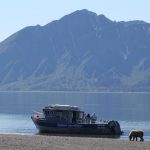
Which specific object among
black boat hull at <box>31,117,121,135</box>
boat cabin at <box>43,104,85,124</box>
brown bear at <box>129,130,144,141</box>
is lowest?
brown bear at <box>129,130,144,141</box>

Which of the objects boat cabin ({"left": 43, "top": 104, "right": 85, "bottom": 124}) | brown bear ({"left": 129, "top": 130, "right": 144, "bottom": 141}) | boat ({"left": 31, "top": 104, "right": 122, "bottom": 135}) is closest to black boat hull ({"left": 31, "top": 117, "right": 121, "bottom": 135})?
boat ({"left": 31, "top": 104, "right": 122, "bottom": 135})

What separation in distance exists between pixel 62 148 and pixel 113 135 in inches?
1462

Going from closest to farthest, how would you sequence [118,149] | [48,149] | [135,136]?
[48,149] → [118,149] → [135,136]

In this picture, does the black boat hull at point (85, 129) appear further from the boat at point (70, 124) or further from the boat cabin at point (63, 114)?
the boat cabin at point (63, 114)

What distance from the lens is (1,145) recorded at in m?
41.8

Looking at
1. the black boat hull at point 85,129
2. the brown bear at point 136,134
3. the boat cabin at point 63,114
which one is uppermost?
the boat cabin at point 63,114

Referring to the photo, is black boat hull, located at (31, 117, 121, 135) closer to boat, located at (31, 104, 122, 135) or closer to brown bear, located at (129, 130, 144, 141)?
boat, located at (31, 104, 122, 135)

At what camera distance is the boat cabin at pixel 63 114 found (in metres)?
81.2

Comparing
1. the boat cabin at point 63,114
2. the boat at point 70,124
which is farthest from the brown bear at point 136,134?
the boat cabin at point 63,114

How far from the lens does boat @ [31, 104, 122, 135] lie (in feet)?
261

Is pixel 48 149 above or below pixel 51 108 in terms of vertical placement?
below

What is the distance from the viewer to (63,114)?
267 feet

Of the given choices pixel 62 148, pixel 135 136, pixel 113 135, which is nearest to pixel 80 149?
pixel 62 148

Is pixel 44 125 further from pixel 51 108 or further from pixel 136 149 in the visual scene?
pixel 136 149
